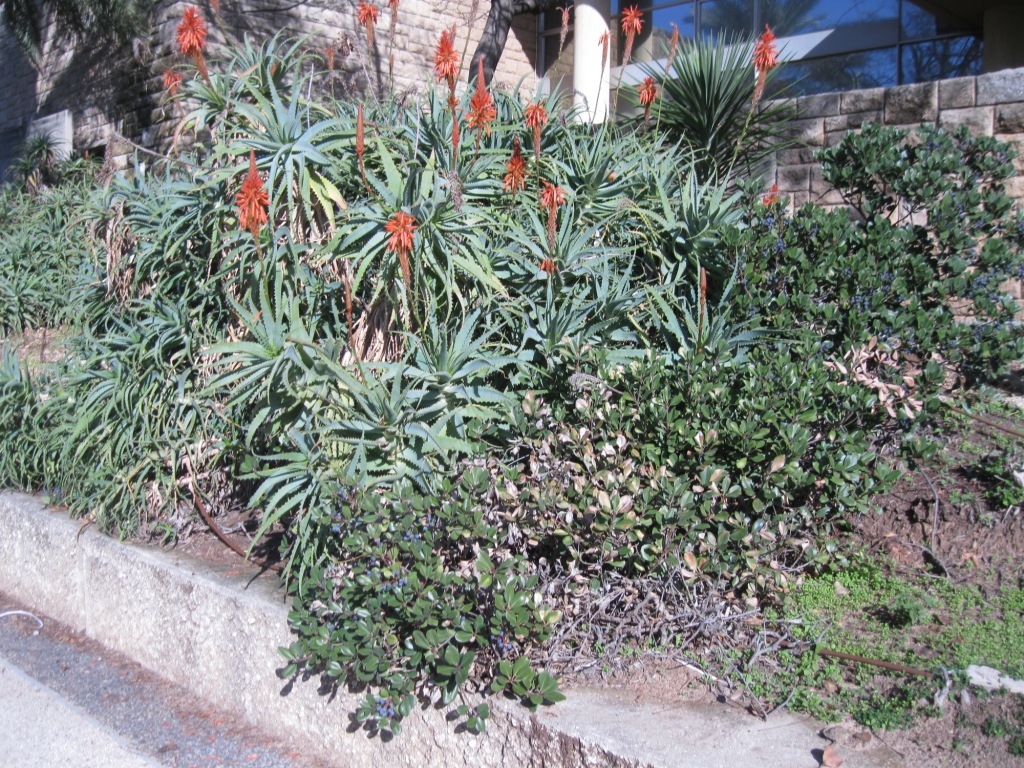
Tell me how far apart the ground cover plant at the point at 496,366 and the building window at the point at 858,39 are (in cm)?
657

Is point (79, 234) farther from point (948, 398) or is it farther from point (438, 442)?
point (948, 398)

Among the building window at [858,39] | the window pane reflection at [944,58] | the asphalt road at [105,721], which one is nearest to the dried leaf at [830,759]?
the asphalt road at [105,721]

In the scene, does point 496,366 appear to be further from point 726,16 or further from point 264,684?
point 726,16

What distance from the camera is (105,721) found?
448cm

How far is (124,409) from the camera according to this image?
543 cm

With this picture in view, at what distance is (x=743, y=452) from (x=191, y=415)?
3.10 meters

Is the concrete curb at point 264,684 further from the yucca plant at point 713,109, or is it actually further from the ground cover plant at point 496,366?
the yucca plant at point 713,109

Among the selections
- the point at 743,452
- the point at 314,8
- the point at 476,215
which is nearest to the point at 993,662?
the point at 743,452

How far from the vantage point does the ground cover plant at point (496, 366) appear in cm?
366

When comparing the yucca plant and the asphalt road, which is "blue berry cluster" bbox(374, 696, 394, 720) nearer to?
the asphalt road

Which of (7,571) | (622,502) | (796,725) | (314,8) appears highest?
(314,8)

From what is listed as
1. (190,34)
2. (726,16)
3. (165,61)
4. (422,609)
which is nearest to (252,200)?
(190,34)

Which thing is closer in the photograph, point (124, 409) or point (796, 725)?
point (796, 725)

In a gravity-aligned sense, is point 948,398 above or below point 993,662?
above
